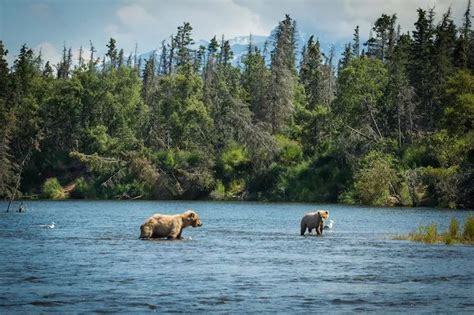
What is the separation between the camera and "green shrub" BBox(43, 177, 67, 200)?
372ft

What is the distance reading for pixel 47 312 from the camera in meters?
20.5

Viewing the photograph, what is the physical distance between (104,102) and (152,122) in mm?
7625

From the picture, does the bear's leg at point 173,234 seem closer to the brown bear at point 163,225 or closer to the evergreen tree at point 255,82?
the brown bear at point 163,225

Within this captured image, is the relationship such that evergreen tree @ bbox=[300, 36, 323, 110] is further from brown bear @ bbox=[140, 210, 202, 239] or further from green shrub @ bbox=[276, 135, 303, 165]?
brown bear @ bbox=[140, 210, 202, 239]

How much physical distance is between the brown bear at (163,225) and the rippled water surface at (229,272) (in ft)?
2.65

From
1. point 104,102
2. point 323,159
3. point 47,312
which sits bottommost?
point 47,312

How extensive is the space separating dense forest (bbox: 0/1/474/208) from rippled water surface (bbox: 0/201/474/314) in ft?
Answer: 139

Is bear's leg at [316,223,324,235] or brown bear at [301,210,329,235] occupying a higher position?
brown bear at [301,210,329,235]

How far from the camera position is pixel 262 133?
10881 centimetres

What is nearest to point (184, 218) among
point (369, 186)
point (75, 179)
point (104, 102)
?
point (369, 186)

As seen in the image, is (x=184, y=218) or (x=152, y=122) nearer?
(x=184, y=218)

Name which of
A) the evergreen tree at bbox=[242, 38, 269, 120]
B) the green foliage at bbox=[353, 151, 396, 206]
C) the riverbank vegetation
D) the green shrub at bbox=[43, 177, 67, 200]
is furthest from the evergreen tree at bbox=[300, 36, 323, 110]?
the riverbank vegetation

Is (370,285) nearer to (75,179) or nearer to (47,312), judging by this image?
(47,312)

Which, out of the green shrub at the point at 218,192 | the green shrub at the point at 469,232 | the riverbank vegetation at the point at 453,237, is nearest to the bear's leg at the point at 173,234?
the riverbank vegetation at the point at 453,237
